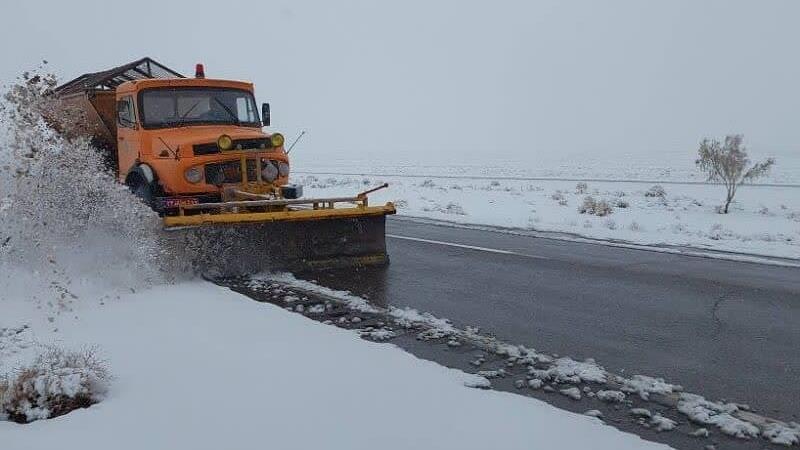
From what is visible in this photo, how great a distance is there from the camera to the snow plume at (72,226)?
6.85 m

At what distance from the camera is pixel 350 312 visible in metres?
5.86

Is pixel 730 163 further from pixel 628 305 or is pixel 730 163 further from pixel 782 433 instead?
pixel 782 433

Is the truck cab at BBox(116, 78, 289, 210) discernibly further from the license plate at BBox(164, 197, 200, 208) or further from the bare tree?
the bare tree

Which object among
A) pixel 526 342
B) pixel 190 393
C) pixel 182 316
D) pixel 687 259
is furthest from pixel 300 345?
pixel 687 259

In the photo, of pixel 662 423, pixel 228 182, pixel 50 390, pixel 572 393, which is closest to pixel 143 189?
pixel 228 182

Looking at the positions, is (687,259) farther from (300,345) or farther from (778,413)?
(300,345)

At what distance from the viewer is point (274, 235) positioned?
767 cm

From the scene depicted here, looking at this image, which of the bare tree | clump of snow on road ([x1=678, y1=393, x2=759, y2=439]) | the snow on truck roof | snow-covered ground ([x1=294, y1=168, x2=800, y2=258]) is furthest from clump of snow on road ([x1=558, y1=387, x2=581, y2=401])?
the bare tree

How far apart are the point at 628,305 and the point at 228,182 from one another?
5236 mm

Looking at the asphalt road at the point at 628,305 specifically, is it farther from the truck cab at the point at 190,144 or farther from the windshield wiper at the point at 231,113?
the windshield wiper at the point at 231,113

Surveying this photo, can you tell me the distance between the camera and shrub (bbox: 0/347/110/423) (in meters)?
3.57

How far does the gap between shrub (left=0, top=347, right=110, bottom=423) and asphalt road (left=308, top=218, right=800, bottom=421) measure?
300 centimetres

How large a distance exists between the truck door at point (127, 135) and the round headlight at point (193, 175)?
1062 millimetres

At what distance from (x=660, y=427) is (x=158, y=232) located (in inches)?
216
